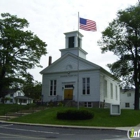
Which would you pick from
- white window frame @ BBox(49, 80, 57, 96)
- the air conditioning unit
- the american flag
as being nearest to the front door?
white window frame @ BBox(49, 80, 57, 96)

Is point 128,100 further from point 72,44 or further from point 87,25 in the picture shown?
point 87,25

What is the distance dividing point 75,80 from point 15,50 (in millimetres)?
10643

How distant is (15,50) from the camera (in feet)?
122

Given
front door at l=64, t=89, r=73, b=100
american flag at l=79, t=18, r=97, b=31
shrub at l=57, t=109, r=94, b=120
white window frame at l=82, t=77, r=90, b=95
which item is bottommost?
shrub at l=57, t=109, r=94, b=120

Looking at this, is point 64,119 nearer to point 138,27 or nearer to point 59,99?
point 59,99

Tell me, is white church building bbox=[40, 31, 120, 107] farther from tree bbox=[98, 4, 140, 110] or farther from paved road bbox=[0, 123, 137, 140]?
paved road bbox=[0, 123, 137, 140]

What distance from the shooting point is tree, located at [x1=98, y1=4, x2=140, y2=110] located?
104ft

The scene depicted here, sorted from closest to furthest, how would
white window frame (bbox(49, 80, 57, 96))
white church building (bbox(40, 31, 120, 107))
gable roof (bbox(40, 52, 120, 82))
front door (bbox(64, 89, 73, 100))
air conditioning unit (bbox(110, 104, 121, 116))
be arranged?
1. air conditioning unit (bbox(110, 104, 121, 116))
2. white church building (bbox(40, 31, 120, 107))
3. gable roof (bbox(40, 52, 120, 82))
4. front door (bbox(64, 89, 73, 100))
5. white window frame (bbox(49, 80, 57, 96))

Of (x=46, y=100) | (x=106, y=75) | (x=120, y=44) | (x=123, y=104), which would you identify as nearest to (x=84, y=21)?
(x=120, y=44)

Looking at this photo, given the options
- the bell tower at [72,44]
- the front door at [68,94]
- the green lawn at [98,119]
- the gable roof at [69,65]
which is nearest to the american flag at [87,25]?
the gable roof at [69,65]

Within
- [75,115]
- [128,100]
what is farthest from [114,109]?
[128,100]

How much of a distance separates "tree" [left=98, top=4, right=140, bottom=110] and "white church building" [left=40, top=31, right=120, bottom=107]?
9.34 feet

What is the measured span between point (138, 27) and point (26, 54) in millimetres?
17561

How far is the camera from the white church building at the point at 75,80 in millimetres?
33719
